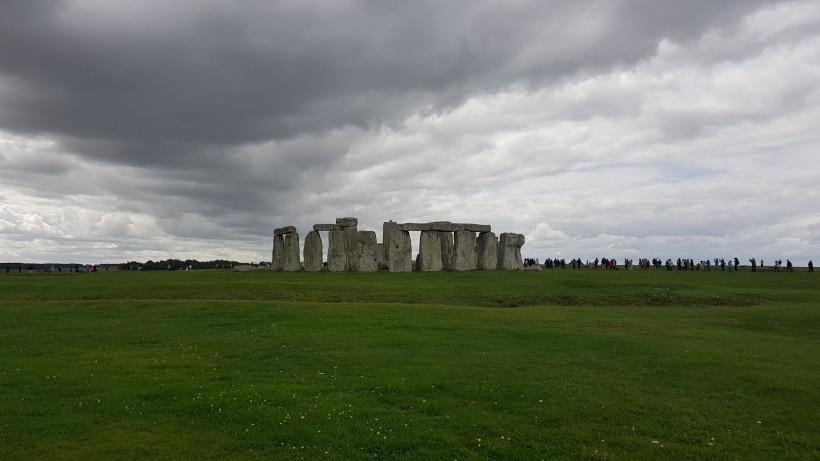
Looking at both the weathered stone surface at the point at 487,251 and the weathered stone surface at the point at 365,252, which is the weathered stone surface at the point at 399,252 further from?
the weathered stone surface at the point at 487,251

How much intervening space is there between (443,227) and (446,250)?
7.49ft

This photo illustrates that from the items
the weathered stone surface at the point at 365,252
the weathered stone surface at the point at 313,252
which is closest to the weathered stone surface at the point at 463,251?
the weathered stone surface at the point at 365,252

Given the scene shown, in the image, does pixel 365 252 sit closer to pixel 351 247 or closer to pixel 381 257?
pixel 351 247

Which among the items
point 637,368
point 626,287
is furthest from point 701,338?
point 626,287

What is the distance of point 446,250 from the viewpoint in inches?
1967

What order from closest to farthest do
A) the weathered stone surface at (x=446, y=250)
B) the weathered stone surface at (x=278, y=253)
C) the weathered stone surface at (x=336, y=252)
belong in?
the weathered stone surface at (x=336, y=252) < the weathered stone surface at (x=446, y=250) < the weathered stone surface at (x=278, y=253)

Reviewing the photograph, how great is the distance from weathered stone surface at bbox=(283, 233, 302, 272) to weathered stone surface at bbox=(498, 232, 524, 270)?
1769 cm

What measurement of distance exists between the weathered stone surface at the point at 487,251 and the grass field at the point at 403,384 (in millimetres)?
27116

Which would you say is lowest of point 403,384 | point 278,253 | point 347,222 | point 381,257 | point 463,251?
point 403,384

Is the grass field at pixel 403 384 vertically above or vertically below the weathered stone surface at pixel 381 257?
below

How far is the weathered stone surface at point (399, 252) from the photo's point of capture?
47.1 metres

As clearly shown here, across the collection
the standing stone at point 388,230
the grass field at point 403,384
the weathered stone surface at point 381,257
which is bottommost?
the grass field at point 403,384

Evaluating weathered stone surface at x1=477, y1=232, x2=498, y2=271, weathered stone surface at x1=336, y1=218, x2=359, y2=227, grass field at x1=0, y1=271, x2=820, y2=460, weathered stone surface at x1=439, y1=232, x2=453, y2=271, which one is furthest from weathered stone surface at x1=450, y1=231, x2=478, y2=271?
grass field at x1=0, y1=271, x2=820, y2=460

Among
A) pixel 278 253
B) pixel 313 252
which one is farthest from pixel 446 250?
pixel 278 253
